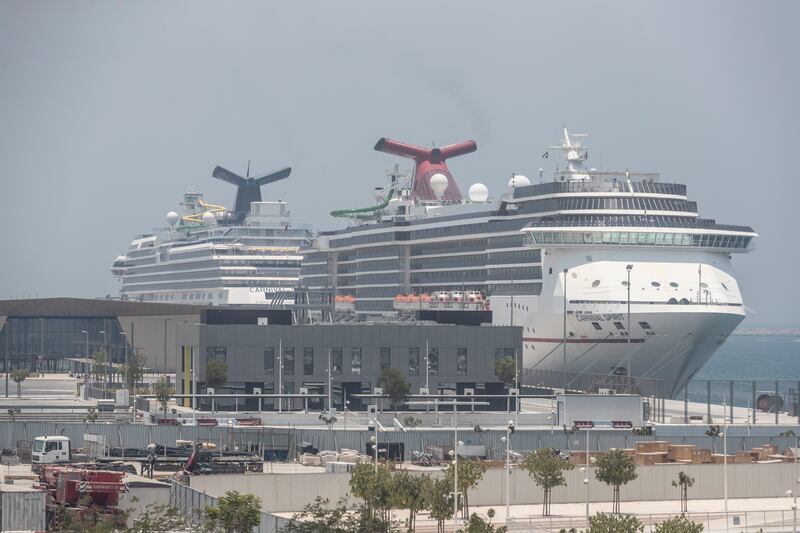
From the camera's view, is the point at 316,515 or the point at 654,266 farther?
the point at 654,266

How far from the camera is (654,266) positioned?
100938 mm

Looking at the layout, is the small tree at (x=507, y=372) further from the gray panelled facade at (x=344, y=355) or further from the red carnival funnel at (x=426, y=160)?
the red carnival funnel at (x=426, y=160)

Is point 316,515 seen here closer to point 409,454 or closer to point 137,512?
point 137,512

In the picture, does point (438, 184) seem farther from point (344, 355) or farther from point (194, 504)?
point (194, 504)

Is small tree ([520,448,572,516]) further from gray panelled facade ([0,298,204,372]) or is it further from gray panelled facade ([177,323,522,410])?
gray panelled facade ([0,298,204,372])

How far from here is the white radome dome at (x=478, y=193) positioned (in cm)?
13762

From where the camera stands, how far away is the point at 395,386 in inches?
3425

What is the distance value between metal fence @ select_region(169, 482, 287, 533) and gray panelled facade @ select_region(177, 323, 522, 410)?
4199cm

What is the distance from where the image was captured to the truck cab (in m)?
58.7

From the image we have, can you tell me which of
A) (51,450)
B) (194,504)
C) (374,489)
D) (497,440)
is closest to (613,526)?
(374,489)

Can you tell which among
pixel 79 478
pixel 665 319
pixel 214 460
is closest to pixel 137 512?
pixel 79 478

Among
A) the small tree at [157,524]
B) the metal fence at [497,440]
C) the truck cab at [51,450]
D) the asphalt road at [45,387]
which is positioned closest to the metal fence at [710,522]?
the metal fence at [497,440]

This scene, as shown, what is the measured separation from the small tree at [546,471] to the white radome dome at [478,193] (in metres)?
80.7

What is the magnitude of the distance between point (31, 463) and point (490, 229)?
6213 cm
